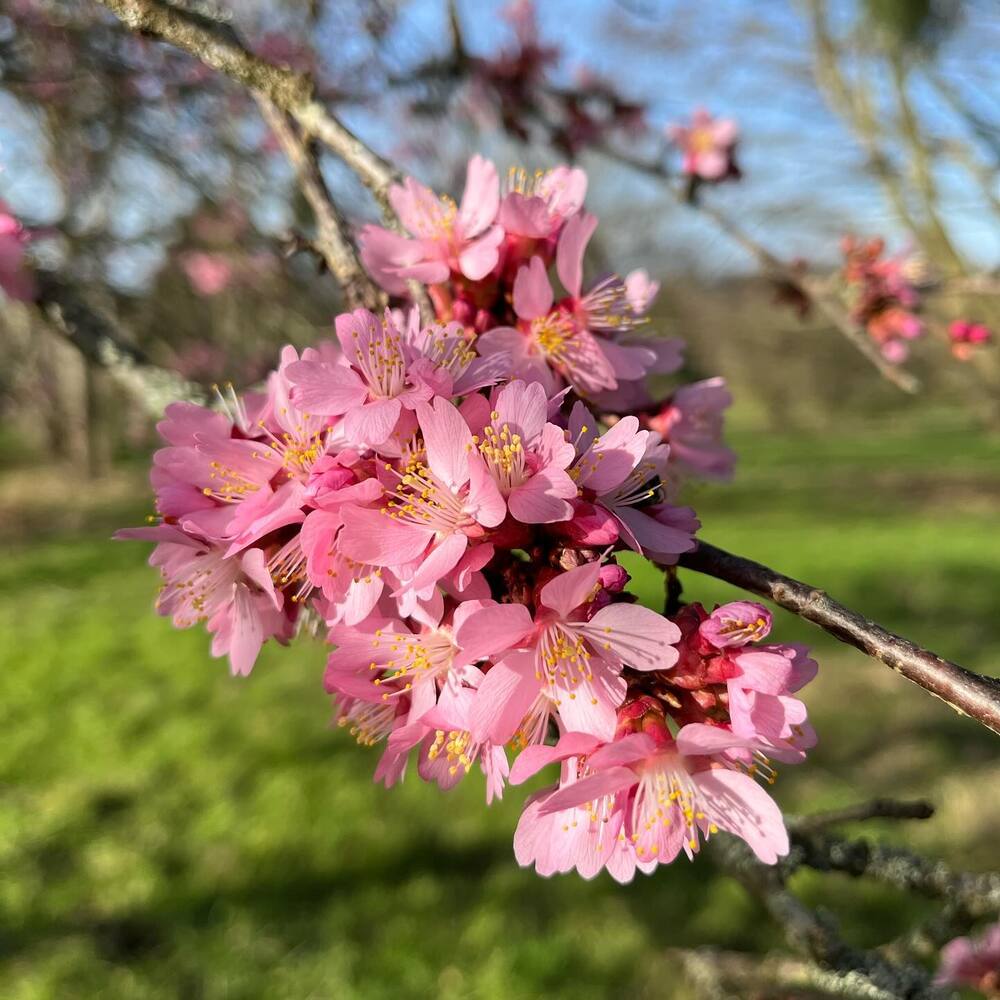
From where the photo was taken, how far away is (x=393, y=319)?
93cm

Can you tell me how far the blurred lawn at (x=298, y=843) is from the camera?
9.60ft

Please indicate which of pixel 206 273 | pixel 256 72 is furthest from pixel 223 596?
pixel 206 273

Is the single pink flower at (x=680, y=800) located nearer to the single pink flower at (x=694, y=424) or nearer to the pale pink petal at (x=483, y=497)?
the pale pink petal at (x=483, y=497)

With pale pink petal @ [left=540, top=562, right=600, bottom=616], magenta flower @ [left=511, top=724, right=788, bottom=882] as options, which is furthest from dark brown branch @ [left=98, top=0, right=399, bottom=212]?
magenta flower @ [left=511, top=724, right=788, bottom=882]

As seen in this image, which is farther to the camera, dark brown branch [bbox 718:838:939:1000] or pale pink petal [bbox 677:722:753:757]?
dark brown branch [bbox 718:838:939:1000]

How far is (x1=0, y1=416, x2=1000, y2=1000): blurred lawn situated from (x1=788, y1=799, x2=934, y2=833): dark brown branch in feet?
1.70

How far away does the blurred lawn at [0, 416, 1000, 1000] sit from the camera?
2.93 meters

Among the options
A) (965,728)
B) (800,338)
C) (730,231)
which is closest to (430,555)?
(730,231)

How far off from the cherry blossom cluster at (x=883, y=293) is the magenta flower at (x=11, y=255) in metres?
1.83

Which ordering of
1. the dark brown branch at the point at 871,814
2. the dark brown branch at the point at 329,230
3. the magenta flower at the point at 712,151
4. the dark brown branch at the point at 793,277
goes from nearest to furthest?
the dark brown branch at the point at 329,230 → the dark brown branch at the point at 871,814 → the dark brown branch at the point at 793,277 → the magenta flower at the point at 712,151

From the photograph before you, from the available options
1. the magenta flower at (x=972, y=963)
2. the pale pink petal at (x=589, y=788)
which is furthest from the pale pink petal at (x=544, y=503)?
the magenta flower at (x=972, y=963)

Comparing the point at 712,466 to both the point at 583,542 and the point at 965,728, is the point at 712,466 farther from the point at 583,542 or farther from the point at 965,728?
the point at 965,728

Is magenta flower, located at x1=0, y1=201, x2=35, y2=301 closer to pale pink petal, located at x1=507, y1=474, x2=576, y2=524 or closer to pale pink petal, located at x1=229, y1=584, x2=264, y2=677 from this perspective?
pale pink petal, located at x1=229, y1=584, x2=264, y2=677

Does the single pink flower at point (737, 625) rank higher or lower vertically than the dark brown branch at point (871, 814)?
higher
